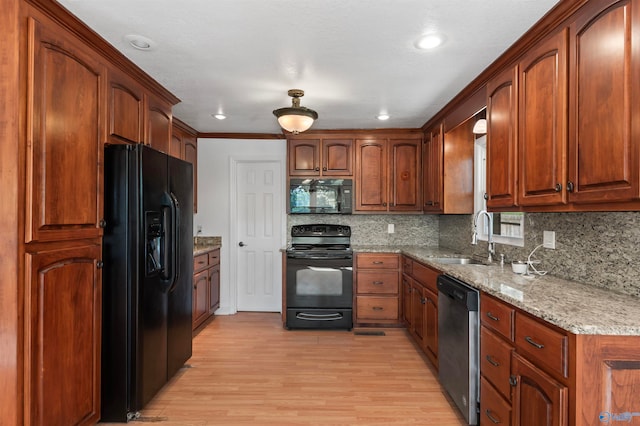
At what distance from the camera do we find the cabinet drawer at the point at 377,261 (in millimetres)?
3902

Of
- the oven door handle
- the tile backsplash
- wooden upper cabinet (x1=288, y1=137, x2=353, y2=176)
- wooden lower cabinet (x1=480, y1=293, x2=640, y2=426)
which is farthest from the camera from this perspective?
the tile backsplash

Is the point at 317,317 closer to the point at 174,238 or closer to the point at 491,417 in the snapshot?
the point at 174,238

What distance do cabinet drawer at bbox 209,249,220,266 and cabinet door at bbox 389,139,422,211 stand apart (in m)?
2.22

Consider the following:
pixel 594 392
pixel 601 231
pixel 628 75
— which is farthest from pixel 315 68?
pixel 594 392

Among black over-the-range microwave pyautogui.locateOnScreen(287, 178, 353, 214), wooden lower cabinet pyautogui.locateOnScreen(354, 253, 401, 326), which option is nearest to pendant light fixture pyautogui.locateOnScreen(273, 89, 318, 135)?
black over-the-range microwave pyautogui.locateOnScreen(287, 178, 353, 214)

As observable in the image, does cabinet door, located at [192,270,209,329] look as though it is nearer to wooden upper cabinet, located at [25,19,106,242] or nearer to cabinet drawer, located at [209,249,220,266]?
cabinet drawer, located at [209,249,220,266]

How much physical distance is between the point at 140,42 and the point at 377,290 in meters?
3.15

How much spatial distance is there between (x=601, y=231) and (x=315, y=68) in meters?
1.97

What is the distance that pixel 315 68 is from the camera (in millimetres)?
2412

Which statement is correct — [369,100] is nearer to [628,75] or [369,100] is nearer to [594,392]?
[628,75]

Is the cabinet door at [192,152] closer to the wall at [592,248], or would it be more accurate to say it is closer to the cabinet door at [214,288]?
the cabinet door at [214,288]

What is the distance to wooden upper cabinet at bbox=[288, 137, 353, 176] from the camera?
4.20 meters

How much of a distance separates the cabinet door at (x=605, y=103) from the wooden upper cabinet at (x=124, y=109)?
255 centimetres

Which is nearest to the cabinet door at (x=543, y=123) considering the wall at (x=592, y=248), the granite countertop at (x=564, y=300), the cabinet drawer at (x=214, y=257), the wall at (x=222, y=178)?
the wall at (x=592, y=248)
